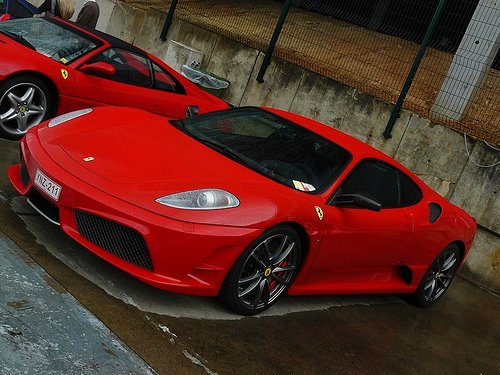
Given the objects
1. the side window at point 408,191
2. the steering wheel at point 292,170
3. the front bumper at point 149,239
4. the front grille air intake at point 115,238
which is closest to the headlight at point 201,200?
the front bumper at point 149,239

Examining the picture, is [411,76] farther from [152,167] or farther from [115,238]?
[115,238]

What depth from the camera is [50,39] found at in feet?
23.5

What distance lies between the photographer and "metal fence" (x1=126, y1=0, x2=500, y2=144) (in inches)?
335

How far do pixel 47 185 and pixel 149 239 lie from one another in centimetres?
80

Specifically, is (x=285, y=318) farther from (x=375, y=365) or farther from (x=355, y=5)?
(x=355, y=5)

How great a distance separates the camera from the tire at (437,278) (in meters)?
6.11

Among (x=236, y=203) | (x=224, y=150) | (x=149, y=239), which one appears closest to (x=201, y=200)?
(x=236, y=203)

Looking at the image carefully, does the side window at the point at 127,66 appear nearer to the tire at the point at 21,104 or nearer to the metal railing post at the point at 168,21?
the tire at the point at 21,104

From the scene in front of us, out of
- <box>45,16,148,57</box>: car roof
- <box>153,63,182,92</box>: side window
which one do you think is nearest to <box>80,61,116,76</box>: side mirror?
<box>45,16,148,57</box>: car roof

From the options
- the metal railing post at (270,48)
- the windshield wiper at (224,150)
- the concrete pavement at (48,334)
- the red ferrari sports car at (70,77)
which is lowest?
the concrete pavement at (48,334)

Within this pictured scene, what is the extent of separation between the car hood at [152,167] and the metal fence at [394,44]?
440 centimetres

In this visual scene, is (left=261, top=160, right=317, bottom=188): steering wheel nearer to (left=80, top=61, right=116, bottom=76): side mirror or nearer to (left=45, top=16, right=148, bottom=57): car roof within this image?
(left=80, top=61, right=116, bottom=76): side mirror

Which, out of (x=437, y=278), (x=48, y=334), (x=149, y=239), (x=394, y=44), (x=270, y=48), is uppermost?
(x=394, y=44)

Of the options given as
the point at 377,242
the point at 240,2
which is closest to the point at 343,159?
the point at 377,242
